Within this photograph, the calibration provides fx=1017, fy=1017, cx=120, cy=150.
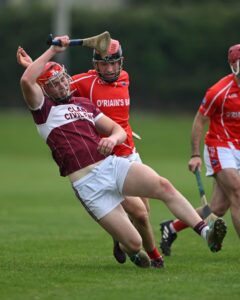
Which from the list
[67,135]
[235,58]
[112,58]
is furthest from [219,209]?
[67,135]

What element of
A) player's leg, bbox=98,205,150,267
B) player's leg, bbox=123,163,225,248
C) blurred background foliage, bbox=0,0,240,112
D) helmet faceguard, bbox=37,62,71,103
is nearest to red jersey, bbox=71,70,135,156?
helmet faceguard, bbox=37,62,71,103

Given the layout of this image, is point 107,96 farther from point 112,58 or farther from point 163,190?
point 163,190

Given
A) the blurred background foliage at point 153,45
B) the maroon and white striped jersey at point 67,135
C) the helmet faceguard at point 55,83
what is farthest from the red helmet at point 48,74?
the blurred background foliage at point 153,45

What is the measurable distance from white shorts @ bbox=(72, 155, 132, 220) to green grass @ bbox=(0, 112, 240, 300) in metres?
0.66

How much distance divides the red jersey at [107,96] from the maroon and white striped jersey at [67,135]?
121 cm

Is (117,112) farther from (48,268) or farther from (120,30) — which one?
(120,30)

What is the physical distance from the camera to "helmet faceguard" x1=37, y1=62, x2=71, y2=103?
9.96m

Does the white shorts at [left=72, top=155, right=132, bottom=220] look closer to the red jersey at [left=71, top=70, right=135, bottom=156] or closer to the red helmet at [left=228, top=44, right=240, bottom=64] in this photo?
the red jersey at [left=71, top=70, right=135, bottom=156]

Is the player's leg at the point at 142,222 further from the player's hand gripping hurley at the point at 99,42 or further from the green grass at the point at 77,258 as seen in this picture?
the player's hand gripping hurley at the point at 99,42

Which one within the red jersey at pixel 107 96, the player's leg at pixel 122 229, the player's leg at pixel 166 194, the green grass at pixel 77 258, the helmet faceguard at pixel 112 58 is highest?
the helmet faceguard at pixel 112 58

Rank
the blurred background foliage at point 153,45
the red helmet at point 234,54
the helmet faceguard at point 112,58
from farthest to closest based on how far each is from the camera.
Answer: the blurred background foliage at point 153,45, the red helmet at point 234,54, the helmet faceguard at point 112,58

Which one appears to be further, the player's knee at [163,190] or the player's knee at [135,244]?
the player's knee at [135,244]

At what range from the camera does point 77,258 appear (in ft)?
37.8

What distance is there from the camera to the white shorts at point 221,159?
39.1ft
